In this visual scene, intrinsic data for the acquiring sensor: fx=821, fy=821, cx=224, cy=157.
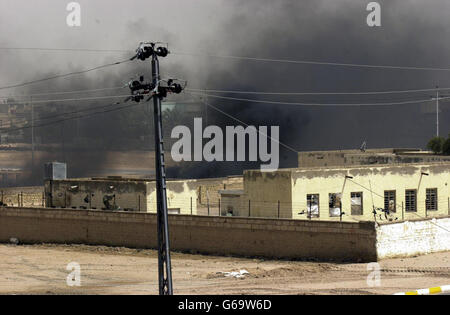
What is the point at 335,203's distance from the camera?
48.8 m

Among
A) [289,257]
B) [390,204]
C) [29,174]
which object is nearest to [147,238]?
[289,257]

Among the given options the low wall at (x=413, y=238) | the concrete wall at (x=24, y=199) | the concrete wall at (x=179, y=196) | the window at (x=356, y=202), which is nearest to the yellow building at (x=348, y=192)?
the window at (x=356, y=202)

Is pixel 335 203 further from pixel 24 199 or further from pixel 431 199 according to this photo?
pixel 24 199

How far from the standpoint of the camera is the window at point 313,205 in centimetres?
4778

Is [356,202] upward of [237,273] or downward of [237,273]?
upward

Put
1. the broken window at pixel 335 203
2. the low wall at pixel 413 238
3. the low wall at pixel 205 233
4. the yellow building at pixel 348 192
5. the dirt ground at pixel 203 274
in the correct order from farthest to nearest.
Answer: the broken window at pixel 335 203 < the yellow building at pixel 348 192 < the low wall at pixel 205 233 < the low wall at pixel 413 238 < the dirt ground at pixel 203 274

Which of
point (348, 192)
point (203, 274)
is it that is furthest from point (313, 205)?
point (203, 274)

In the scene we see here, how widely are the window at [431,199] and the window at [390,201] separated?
9.21 ft

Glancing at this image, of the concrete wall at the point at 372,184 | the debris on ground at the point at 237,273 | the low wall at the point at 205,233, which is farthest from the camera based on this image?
the concrete wall at the point at 372,184

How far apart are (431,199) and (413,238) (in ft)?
39.3

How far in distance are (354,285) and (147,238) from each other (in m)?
16.8

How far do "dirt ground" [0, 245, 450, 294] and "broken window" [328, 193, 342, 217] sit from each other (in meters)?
7.42

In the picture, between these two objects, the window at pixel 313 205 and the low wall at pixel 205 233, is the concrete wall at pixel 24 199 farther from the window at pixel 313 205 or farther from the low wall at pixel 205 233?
the window at pixel 313 205
